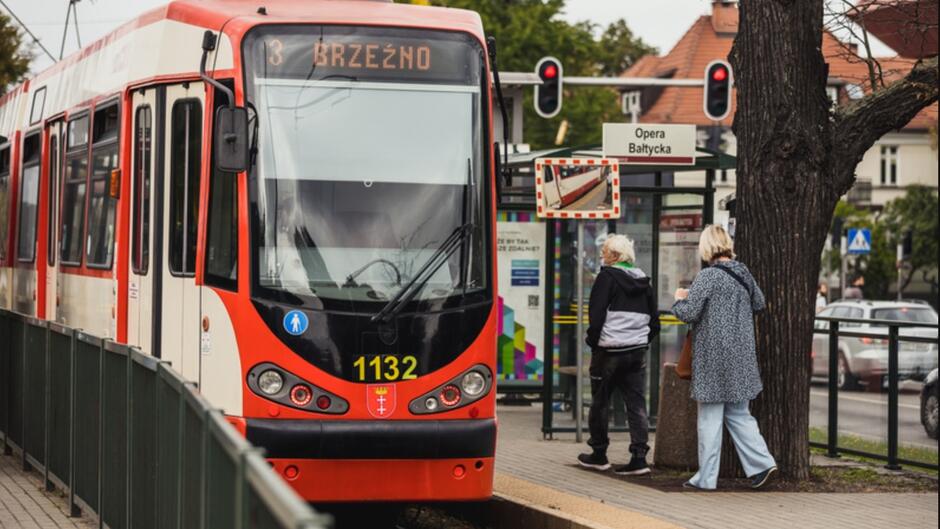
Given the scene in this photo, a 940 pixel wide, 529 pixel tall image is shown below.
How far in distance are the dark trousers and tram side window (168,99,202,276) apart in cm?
376

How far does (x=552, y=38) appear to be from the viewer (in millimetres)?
Answer: 60844

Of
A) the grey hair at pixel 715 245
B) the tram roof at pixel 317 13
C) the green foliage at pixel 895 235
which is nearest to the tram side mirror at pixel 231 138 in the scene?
the tram roof at pixel 317 13

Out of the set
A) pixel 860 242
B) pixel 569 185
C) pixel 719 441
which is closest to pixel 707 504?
pixel 719 441

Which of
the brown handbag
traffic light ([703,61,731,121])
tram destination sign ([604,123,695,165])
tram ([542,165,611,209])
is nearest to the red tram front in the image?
the brown handbag

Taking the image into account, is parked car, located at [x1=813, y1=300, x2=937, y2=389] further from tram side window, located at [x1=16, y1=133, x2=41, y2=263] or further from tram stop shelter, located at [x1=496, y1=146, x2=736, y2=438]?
tram side window, located at [x1=16, y1=133, x2=41, y2=263]

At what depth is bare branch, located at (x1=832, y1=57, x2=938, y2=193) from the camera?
41.5 ft

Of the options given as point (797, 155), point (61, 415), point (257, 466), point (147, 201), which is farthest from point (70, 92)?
point (257, 466)

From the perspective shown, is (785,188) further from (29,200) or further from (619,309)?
(29,200)

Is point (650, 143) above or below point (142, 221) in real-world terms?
above

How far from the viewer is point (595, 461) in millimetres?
13227

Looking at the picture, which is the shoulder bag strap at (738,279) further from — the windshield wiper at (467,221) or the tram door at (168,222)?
the tram door at (168,222)

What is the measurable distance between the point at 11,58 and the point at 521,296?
19.8 m

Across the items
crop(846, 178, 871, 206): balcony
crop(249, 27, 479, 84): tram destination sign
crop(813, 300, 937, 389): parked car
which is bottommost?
crop(813, 300, 937, 389): parked car

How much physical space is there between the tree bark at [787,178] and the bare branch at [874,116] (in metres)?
0.01
